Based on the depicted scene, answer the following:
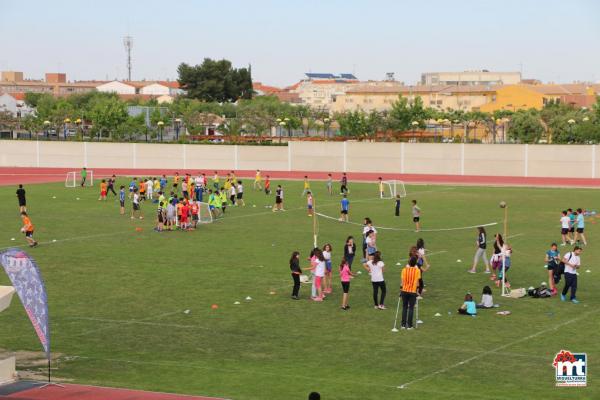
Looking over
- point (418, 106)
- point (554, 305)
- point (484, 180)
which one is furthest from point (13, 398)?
point (418, 106)

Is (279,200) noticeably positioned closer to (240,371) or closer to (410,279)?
(410,279)

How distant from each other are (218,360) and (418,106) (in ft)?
301

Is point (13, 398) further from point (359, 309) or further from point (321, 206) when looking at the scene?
point (321, 206)

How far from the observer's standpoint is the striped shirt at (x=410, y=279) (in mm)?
22141

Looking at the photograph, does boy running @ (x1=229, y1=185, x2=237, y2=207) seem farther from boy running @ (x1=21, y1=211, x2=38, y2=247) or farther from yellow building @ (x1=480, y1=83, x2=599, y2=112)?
yellow building @ (x1=480, y1=83, x2=599, y2=112)

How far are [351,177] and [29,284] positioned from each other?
Answer: 193 feet

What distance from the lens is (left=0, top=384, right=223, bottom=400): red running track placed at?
16500mm

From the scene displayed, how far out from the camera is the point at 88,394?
16.8 m

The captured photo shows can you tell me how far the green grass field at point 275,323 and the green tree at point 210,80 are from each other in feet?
403

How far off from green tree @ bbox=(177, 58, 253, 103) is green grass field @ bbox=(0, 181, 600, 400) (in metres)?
123

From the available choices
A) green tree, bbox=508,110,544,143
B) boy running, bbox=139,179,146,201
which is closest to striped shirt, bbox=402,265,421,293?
boy running, bbox=139,179,146,201

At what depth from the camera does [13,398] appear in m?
15.7

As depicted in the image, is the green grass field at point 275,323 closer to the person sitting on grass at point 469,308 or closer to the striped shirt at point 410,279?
the person sitting on grass at point 469,308

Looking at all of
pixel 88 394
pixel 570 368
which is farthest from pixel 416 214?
pixel 88 394
